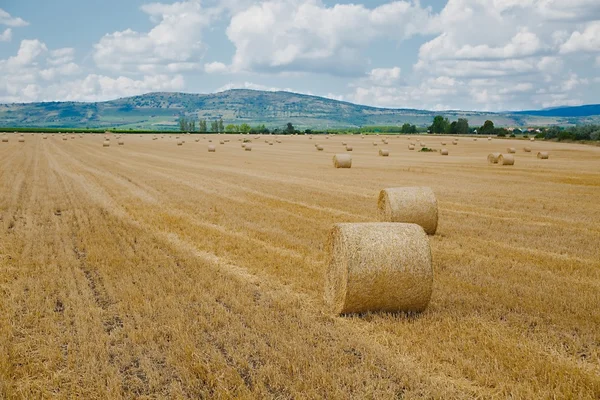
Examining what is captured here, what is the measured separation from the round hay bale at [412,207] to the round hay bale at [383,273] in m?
5.52

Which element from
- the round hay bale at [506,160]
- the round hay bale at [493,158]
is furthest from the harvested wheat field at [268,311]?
the round hay bale at [493,158]

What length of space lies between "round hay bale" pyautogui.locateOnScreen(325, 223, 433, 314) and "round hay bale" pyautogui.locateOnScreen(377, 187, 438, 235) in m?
5.52

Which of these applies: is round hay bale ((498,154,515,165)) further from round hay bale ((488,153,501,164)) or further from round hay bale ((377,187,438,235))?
round hay bale ((377,187,438,235))

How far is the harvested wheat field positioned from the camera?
5598 mm

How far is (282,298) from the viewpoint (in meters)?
8.12

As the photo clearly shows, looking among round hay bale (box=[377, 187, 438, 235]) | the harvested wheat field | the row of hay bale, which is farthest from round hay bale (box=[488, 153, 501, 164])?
the row of hay bale

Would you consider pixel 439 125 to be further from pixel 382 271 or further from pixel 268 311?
pixel 268 311

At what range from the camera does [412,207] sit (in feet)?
43.6

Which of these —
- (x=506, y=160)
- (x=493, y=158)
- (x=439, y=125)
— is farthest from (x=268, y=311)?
(x=439, y=125)

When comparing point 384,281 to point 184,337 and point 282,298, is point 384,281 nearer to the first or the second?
point 282,298

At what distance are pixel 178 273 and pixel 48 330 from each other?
2.85 meters

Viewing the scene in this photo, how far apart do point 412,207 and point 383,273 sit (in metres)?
6.18

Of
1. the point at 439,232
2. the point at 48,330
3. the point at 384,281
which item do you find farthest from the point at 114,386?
the point at 439,232

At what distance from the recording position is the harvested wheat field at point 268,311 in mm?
5598
